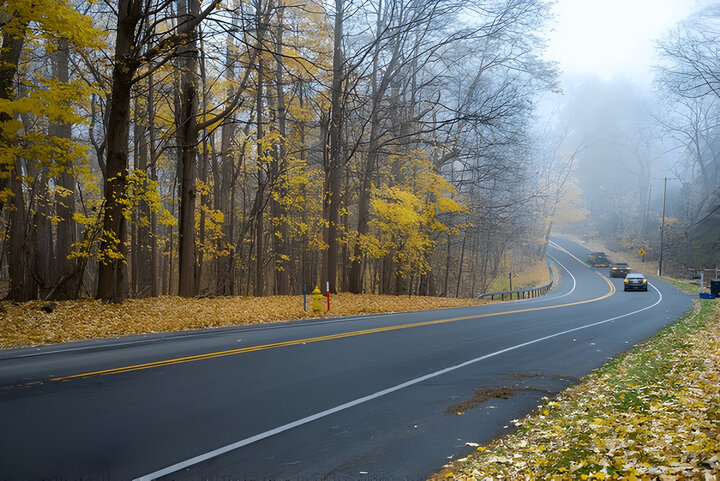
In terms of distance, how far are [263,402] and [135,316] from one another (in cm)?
888

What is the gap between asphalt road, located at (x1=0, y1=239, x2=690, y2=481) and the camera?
444 cm

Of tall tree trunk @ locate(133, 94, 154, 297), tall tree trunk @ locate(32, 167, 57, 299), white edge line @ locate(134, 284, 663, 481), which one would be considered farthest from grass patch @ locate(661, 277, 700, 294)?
tall tree trunk @ locate(32, 167, 57, 299)

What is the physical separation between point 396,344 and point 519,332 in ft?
16.2

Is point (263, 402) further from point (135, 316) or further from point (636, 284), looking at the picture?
point (636, 284)

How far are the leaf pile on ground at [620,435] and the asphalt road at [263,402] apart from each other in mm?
453

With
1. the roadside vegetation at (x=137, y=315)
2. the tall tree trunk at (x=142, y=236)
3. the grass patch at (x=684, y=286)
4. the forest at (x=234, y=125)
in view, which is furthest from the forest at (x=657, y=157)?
the tall tree trunk at (x=142, y=236)

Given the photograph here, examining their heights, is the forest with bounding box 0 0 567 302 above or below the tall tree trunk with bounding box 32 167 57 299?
above

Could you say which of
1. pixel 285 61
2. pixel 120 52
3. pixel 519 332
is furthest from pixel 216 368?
pixel 285 61

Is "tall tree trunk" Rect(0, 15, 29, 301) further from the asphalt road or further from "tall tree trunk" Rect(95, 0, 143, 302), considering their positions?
the asphalt road

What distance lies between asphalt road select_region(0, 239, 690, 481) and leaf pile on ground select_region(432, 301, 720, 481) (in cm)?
45

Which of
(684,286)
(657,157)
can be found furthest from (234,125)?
(657,157)

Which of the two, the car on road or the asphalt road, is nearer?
the asphalt road

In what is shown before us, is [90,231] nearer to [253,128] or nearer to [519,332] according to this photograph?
[253,128]

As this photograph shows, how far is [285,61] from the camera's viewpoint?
78.8ft
